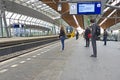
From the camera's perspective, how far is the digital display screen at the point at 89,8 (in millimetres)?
40000

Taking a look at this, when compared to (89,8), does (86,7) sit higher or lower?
higher

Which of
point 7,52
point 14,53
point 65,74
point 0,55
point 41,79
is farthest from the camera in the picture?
point 14,53

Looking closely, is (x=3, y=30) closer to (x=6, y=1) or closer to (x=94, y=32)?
(x=6, y=1)

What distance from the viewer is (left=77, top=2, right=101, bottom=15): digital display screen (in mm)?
40000

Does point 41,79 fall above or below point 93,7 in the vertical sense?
below

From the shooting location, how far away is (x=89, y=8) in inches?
1592

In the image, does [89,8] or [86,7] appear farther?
[86,7]

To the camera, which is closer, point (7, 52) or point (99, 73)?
point (99, 73)

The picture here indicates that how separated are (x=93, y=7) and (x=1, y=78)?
98.9 feet

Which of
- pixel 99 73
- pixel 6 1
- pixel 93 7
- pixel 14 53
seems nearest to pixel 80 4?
pixel 93 7

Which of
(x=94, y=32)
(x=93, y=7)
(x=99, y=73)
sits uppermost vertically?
(x=93, y=7)

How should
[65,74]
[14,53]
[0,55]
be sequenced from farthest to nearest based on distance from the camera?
[14,53]
[0,55]
[65,74]

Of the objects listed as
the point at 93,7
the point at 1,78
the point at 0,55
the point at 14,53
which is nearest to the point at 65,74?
the point at 1,78

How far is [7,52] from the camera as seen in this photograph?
66.5ft
